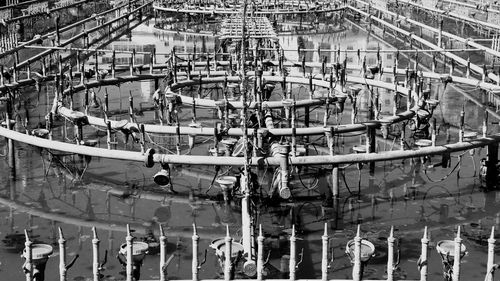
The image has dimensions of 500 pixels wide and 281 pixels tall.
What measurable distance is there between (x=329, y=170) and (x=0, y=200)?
20.1ft

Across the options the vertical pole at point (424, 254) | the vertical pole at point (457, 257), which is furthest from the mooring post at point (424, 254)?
the vertical pole at point (457, 257)

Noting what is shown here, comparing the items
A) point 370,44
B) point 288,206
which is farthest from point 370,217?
point 370,44

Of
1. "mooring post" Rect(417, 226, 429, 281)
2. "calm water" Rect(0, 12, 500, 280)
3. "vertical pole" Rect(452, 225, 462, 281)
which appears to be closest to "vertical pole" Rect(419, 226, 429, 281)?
"mooring post" Rect(417, 226, 429, 281)

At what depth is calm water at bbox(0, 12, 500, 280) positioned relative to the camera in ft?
37.1

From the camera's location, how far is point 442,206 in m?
Answer: 13.8

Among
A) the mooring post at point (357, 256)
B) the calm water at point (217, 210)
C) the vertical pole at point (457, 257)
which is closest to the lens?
the vertical pole at point (457, 257)

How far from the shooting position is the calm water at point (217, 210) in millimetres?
11320

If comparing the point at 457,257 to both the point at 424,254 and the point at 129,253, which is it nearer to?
the point at 424,254

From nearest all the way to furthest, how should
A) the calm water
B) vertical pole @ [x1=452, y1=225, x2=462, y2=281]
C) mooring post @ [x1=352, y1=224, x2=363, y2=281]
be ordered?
vertical pole @ [x1=452, y1=225, x2=462, y2=281] < mooring post @ [x1=352, y1=224, x2=363, y2=281] < the calm water

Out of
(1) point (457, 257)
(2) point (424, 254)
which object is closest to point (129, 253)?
(2) point (424, 254)

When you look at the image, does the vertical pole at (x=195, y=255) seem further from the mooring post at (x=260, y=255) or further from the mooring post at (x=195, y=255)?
the mooring post at (x=260, y=255)

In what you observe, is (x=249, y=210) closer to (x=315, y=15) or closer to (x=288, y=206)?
(x=288, y=206)

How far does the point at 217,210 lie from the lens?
1358 centimetres

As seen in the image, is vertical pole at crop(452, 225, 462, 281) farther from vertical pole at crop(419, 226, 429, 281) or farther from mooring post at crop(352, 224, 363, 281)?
mooring post at crop(352, 224, 363, 281)
